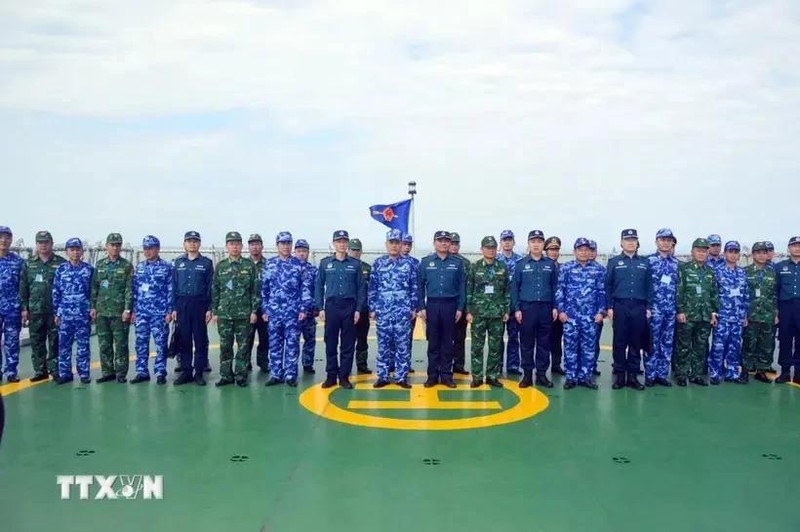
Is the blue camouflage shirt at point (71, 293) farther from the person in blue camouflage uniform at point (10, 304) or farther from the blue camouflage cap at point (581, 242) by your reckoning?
the blue camouflage cap at point (581, 242)

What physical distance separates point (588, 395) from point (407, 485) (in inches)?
132

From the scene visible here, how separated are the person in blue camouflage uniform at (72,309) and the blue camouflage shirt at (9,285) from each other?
52cm

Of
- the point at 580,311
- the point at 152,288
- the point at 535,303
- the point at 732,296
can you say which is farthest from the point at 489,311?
the point at 152,288

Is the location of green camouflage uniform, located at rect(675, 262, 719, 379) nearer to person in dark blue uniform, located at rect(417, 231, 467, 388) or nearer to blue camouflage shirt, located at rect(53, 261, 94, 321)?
person in dark blue uniform, located at rect(417, 231, 467, 388)

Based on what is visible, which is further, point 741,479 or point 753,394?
point 753,394

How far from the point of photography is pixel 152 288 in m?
7.45

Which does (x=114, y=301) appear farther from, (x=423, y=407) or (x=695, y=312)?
(x=695, y=312)

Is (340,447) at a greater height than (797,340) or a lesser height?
lesser

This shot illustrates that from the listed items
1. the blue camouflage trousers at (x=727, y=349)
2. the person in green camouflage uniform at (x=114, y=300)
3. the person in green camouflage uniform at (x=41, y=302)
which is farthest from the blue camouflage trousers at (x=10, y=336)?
the blue camouflage trousers at (x=727, y=349)

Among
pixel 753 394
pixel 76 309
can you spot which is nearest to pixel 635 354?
pixel 753 394

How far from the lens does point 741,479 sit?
4.42m

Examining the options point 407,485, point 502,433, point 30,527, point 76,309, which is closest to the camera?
point 30,527

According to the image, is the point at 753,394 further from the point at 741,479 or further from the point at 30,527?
the point at 30,527

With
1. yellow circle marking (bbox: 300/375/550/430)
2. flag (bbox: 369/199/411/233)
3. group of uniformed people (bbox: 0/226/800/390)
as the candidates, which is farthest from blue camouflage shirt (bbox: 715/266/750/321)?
flag (bbox: 369/199/411/233)
